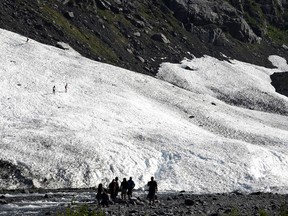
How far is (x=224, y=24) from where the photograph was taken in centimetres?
12450

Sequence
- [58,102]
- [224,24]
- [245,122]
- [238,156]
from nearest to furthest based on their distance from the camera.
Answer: [238,156] → [58,102] → [245,122] → [224,24]

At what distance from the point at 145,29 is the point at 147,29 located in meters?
0.73

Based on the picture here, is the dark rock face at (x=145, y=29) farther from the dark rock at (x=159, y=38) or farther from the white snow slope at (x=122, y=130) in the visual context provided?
the white snow slope at (x=122, y=130)

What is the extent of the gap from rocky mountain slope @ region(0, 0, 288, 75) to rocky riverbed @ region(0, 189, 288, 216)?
153 feet

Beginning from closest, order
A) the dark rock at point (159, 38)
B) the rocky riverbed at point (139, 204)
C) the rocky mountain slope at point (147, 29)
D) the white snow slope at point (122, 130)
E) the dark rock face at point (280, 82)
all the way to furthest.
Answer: the rocky riverbed at point (139, 204), the white snow slope at point (122, 130), the rocky mountain slope at point (147, 29), the dark rock face at point (280, 82), the dark rock at point (159, 38)

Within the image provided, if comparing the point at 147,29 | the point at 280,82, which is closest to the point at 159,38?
the point at 147,29

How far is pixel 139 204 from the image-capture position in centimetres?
2902

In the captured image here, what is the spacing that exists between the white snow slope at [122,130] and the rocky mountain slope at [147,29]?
752 cm

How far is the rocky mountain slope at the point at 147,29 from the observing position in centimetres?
7825

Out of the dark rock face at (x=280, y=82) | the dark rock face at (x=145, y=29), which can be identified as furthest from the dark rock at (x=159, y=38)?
the dark rock face at (x=280, y=82)

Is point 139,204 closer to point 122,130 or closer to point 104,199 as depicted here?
point 104,199

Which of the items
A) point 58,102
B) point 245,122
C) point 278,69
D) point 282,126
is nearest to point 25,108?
point 58,102

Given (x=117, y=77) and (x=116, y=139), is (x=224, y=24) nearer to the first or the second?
(x=117, y=77)

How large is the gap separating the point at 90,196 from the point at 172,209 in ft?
24.5
